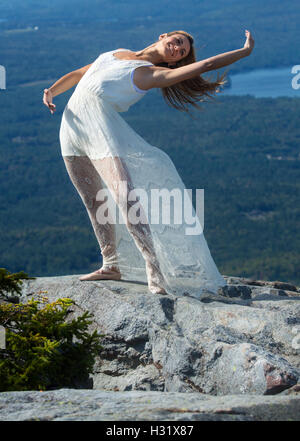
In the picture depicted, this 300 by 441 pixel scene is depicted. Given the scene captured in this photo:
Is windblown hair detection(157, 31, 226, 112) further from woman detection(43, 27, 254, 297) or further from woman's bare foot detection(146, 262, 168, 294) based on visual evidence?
woman's bare foot detection(146, 262, 168, 294)

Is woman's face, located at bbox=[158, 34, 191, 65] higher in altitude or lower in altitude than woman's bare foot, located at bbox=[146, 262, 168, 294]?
higher

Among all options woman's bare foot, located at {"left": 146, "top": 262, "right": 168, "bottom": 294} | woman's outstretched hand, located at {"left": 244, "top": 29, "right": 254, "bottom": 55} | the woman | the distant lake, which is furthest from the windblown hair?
the distant lake

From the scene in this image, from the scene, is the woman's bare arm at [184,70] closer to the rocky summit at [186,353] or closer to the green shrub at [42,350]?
the rocky summit at [186,353]

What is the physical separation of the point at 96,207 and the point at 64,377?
4.81 ft

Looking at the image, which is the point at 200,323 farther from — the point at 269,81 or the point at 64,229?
the point at 269,81

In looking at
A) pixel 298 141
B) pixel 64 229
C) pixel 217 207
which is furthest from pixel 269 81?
pixel 64 229

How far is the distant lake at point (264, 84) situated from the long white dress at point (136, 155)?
72.5 m

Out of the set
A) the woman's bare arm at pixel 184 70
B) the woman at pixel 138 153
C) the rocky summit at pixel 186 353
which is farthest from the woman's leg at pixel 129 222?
the woman's bare arm at pixel 184 70

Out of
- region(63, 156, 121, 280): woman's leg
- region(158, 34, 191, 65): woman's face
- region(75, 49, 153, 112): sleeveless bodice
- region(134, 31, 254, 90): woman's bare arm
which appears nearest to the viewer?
region(134, 31, 254, 90): woman's bare arm

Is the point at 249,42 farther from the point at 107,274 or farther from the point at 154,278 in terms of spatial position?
the point at 107,274

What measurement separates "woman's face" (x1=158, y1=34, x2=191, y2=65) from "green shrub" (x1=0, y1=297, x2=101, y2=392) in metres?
1.68

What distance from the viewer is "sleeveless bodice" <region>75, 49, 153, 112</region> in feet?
14.7

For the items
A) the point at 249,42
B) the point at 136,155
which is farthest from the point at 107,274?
the point at 249,42

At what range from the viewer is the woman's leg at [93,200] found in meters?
4.82
